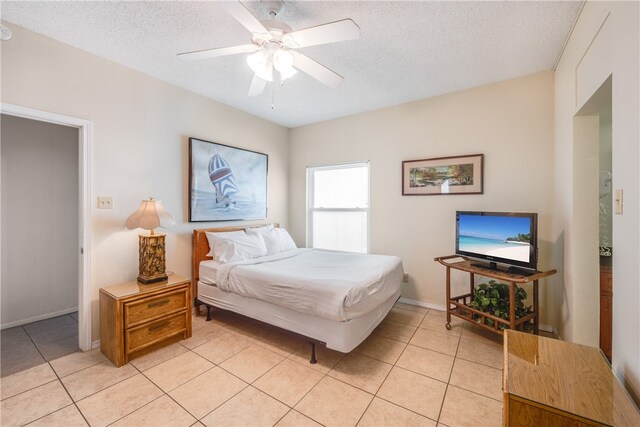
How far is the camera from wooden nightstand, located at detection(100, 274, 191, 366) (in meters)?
2.15

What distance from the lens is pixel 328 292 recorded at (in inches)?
82.1

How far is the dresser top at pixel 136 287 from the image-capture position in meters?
2.23

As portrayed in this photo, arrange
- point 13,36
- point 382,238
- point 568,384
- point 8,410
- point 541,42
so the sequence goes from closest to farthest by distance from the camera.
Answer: point 568,384 < point 8,410 < point 13,36 < point 541,42 < point 382,238

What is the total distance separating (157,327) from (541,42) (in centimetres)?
414

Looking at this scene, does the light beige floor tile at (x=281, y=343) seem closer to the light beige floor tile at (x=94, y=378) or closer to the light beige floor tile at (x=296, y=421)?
the light beige floor tile at (x=296, y=421)

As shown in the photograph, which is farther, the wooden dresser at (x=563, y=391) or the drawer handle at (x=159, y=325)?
the drawer handle at (x=159, y=325)

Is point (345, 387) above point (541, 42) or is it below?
below

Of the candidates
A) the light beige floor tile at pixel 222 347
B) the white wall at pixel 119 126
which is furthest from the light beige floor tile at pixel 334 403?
the white wall at pixel 119 126

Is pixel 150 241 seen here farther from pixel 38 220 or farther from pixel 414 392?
pixel 414 392

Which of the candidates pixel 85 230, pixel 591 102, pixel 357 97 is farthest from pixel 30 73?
pixel 591 102

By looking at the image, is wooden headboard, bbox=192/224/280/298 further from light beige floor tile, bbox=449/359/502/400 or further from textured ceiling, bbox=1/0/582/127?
light beige floor tile, bbox=449/359/502/400

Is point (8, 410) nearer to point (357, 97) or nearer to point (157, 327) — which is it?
point (157, 327)

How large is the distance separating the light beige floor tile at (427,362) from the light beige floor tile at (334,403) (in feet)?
1.73

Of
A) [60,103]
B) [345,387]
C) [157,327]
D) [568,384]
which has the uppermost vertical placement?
[60,103]
